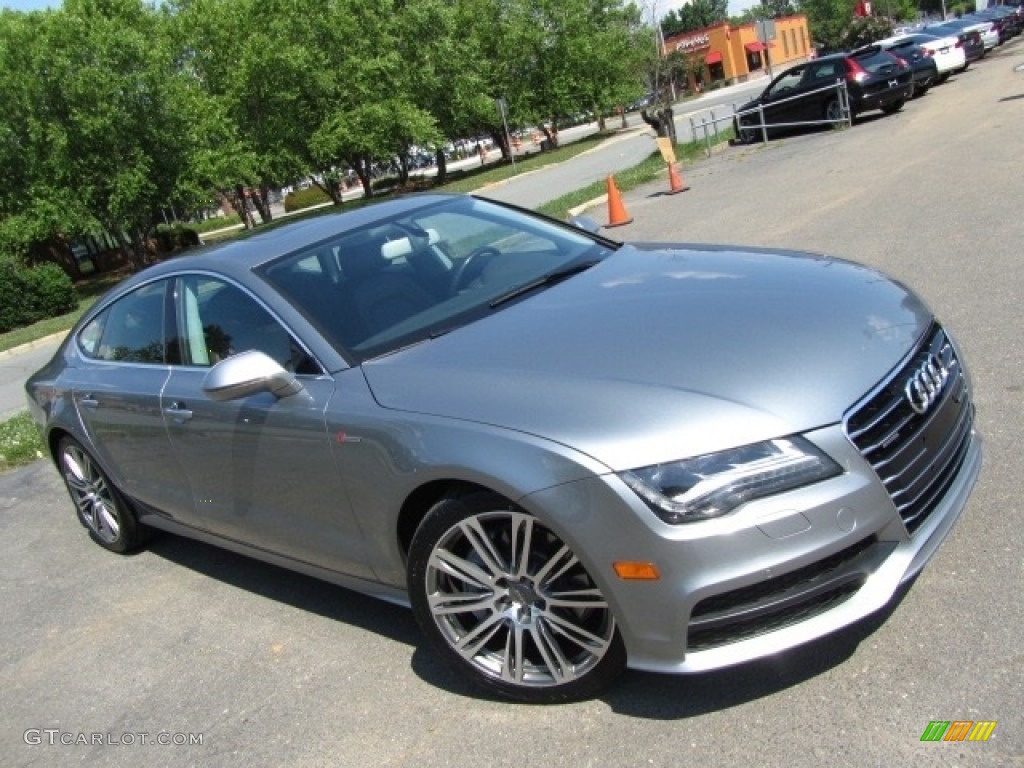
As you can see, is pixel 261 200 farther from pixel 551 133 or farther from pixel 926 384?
pixel 926 384

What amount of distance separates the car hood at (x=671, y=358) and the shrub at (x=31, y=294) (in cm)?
2153

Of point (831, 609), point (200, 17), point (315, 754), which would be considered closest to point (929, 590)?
point (831, 609)

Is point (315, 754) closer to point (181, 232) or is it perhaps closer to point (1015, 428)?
point (1015, 428)

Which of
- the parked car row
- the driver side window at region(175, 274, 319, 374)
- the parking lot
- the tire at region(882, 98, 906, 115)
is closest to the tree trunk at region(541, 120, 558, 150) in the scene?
the parked car row

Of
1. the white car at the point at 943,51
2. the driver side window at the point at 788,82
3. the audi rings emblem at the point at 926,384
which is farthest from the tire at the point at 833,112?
the audi rings emblem at the point at 926,384

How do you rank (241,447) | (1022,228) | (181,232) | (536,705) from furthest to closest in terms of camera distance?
(181,232) < (1022,228) < (241,447) < (536,705)

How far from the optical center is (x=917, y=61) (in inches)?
907

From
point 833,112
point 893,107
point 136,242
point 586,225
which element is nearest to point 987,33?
point 893,107

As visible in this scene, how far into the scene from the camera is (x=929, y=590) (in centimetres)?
325

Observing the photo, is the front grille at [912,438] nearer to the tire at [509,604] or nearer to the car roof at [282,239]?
the tire at [509,604]

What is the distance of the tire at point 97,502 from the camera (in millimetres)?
5168

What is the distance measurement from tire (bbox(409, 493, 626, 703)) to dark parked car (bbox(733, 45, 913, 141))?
63.4 feet

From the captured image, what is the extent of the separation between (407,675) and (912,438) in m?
1.94

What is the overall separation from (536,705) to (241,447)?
5.13 ft
